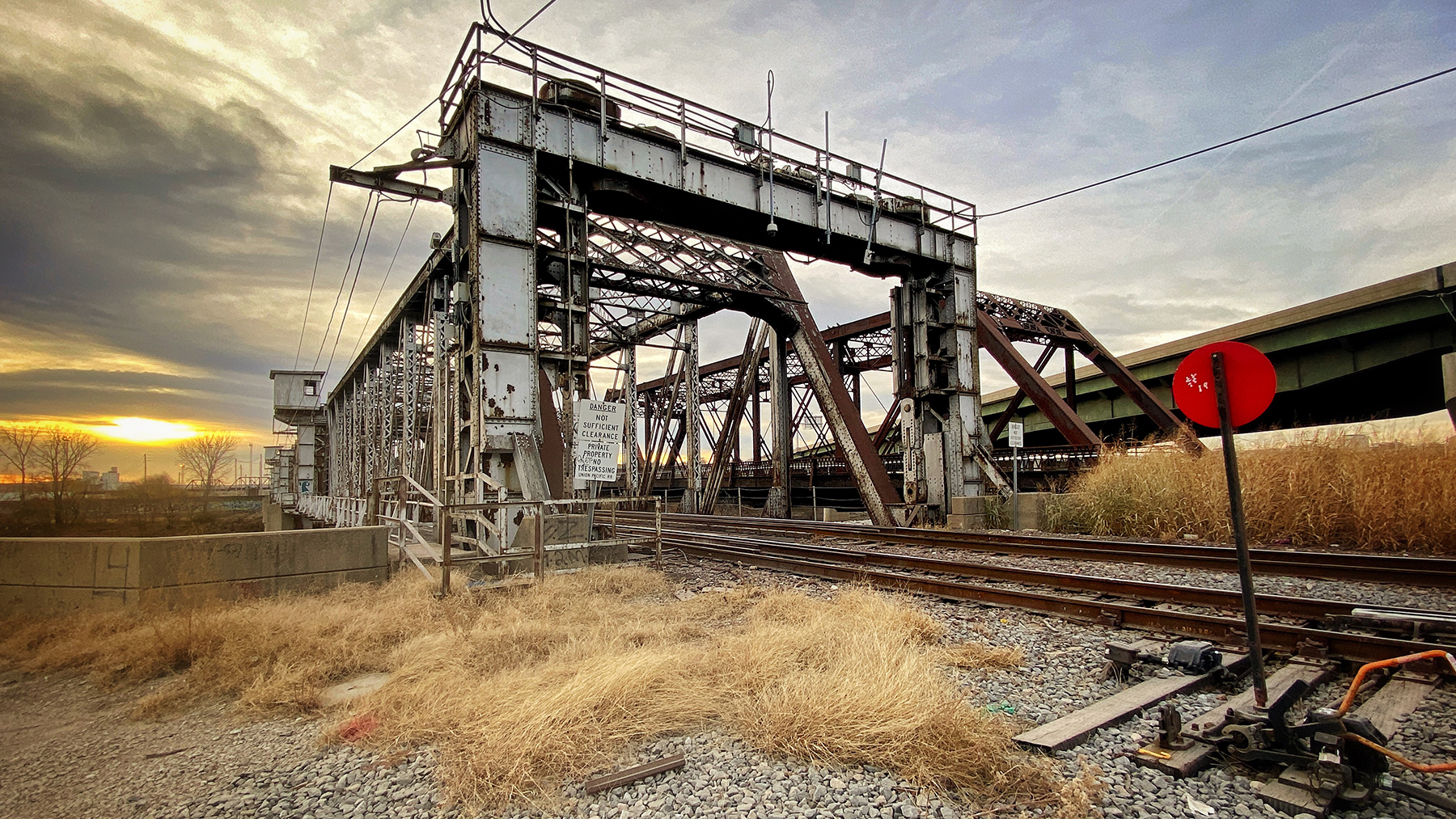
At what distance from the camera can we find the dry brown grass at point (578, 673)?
3.31 m

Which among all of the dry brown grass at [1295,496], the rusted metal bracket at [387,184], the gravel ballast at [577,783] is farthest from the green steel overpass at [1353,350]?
the rusted metal bracket at [387,184]

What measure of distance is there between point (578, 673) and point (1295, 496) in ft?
39.8

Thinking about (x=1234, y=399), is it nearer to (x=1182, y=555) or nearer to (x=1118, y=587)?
(x=1118, y=587)

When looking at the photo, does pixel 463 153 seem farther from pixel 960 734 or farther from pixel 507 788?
pixel 960 734

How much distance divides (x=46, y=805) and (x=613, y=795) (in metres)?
2.95

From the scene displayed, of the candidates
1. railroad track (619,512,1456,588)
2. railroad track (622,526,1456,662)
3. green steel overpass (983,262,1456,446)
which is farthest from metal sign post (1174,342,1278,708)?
green steel overpass (983,262,1456,446)

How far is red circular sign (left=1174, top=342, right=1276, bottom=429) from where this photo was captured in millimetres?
3854

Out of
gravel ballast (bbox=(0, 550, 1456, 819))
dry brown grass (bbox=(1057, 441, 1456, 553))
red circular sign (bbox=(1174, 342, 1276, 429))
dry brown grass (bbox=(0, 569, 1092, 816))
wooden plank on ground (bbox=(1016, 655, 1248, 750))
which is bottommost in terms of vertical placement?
gravel ballast (bbox=(0, 550, 1456, 819))

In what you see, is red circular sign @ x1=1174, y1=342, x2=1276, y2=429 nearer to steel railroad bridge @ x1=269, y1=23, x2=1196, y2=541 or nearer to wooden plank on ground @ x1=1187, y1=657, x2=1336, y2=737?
wooden plank on ground @ x1=1187, y1=657, x2=1336, y2=737

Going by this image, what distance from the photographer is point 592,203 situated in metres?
12.4

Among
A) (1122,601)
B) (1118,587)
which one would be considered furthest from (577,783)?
(1118,587)

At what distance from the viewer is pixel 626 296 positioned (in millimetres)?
16891

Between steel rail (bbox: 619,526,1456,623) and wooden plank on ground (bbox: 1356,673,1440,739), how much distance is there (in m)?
1.06

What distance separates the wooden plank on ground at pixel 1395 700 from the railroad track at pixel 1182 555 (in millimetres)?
4185
